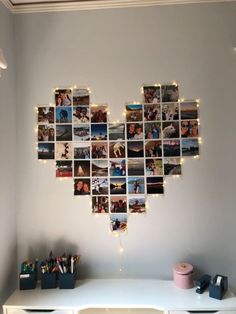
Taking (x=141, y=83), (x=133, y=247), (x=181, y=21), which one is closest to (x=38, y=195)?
(x=133, y=247)

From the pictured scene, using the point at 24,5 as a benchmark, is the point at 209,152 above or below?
below

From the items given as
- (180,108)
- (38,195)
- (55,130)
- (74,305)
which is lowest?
(74,305)

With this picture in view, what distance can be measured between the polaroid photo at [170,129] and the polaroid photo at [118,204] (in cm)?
51

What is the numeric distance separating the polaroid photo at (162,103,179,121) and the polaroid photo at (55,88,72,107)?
0.65 meters

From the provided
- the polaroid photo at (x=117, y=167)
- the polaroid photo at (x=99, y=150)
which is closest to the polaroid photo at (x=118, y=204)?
the polaroid photo at (x=117, y=167)

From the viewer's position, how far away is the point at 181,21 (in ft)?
6.57

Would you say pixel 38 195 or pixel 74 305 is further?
pixel 38 195

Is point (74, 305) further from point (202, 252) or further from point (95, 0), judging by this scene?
point (95, 0)

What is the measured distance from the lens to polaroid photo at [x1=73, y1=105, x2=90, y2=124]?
2031mm

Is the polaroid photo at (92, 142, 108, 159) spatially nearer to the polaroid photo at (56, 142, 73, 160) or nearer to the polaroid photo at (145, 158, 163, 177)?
the polaroid photo at (56, 142, 73, 160)

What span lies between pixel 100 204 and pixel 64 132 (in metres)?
0.55

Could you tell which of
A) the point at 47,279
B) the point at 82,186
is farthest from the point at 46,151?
the point at 47,279

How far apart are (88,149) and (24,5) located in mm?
1081

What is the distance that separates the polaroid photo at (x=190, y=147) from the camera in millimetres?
1988
